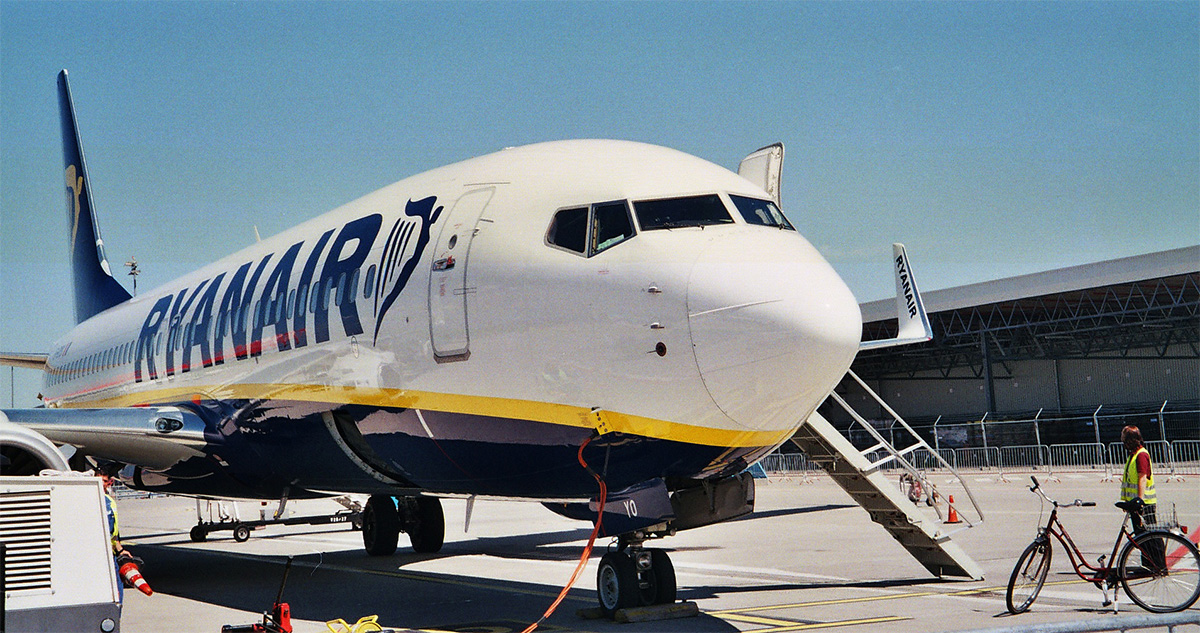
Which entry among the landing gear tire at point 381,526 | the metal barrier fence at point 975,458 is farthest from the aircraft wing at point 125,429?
the metal barrier fence at point 975,458

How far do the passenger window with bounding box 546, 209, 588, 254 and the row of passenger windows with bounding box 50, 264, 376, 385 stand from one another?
7.42ft

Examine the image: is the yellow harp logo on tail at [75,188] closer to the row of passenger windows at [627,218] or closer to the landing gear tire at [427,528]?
the landing gear tire at [427,528]

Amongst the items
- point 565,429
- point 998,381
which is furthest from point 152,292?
point 998,381

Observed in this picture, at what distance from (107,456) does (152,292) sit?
4.99 m

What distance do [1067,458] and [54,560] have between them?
4117cm

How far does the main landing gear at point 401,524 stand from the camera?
17375mm

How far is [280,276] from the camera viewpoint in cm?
1223

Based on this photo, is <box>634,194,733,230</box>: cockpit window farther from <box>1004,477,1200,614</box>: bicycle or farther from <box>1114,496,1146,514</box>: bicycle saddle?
<box>1114,496,1146,514</box>: bicycle saddle

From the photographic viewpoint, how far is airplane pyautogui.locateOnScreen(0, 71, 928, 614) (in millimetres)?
7641

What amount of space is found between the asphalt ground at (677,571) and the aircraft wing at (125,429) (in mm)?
1683

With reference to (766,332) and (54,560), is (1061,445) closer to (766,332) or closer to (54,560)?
(766,332)

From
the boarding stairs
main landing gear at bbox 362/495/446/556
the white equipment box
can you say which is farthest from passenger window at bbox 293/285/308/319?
main landing gear at bbox 362/495/446/556

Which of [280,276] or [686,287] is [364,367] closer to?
[280,276]

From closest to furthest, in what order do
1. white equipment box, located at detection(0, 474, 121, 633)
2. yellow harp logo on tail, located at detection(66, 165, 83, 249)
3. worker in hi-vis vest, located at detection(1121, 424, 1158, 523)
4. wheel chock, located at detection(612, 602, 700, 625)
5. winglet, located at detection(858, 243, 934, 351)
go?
1. white equipment box, located at detection(0, 474, 121, 633)
2. wheel chock, located at detection(612, 602, 700, 625)
3. worker in hi-vis vest, located at detection(1121, 424, 1158, 523)
4. winglet, located at detection(858, 243, 934, 351)
5. yellow harp logo on tail, located at detection(66, 165, 83, 249)
